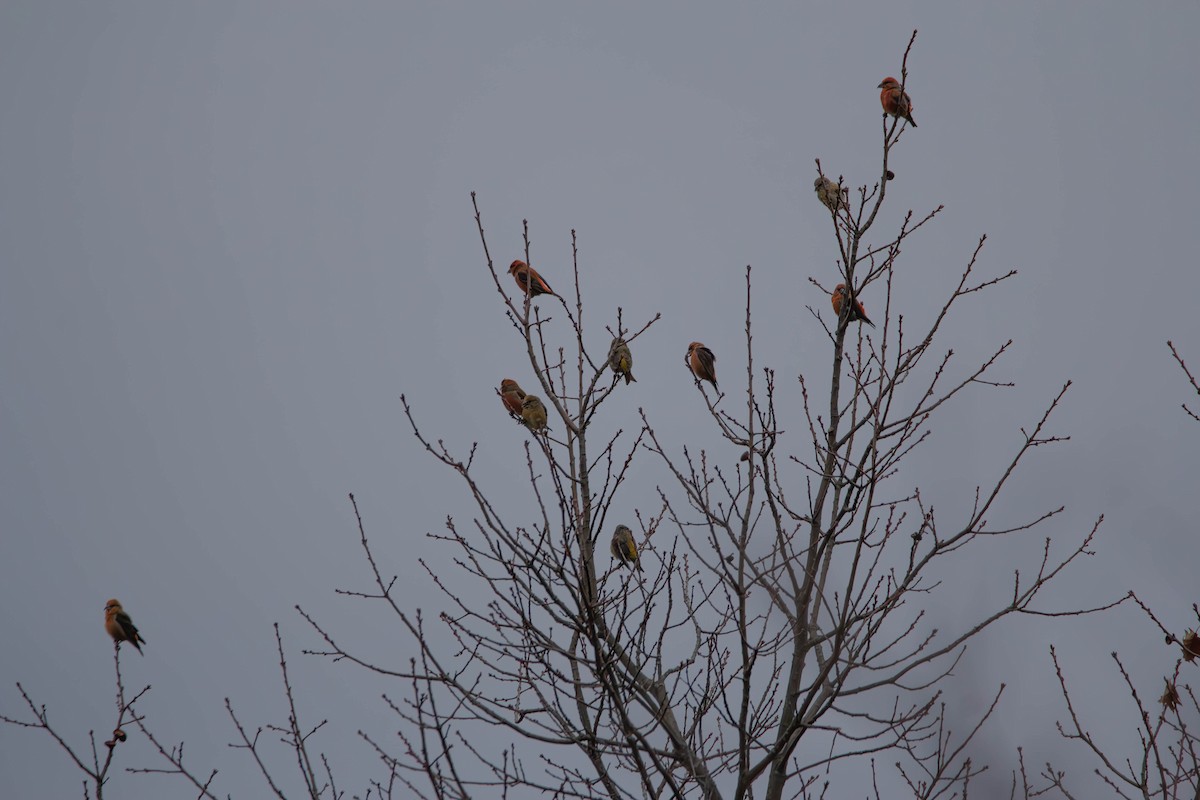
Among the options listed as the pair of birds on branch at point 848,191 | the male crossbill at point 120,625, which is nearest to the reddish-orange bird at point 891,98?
the pair of birds on branch at point 848,191

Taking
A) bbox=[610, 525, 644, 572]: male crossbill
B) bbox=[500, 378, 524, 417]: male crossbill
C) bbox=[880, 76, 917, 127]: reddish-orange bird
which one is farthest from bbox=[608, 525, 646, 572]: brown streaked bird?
bbox=[880, 76, 917, 127]: reddish-orange bird

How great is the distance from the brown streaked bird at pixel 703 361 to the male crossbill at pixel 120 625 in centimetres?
547

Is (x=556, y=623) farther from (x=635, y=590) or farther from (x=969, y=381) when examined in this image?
(x=969, y=381)

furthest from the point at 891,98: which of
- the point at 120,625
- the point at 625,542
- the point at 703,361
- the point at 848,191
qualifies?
the point at 120,625

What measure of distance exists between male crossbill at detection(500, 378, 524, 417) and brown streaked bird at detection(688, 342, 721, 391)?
4.31 feet

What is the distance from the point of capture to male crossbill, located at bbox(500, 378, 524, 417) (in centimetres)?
697

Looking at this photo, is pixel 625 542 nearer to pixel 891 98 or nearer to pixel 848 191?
pixel 848 191

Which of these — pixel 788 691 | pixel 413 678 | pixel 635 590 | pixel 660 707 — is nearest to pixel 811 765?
pixel 788 691

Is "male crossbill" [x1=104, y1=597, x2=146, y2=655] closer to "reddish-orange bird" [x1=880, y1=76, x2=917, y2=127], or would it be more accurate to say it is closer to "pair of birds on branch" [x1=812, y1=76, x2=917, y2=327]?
"pair of birds on branch" [x1=812, y1=76, x2=917, y2=327]

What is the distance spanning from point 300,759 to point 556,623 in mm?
1268

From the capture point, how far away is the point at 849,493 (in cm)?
459

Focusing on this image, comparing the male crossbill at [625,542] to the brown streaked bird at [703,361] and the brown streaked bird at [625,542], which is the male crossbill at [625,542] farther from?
the brown streaked bird at [703,361]

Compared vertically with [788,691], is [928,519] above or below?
above

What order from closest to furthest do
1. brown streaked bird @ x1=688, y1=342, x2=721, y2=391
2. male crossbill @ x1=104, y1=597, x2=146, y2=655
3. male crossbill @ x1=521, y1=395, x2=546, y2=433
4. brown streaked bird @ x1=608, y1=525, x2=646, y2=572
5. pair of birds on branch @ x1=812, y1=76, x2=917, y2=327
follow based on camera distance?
pair of birds on branch @ x1=812, y1=76, x2=917, y2=327
brown streaked bird @ x1=608, y1=525, x2=646, y2=572
brown streaked bird @ x1=688, y1=342, x2=721, y2=391
male crossbill @ x1=521, y1=395, x2=546, y2=433
male crossbill @ x1=104, y1=597, x2=146, y2=655
